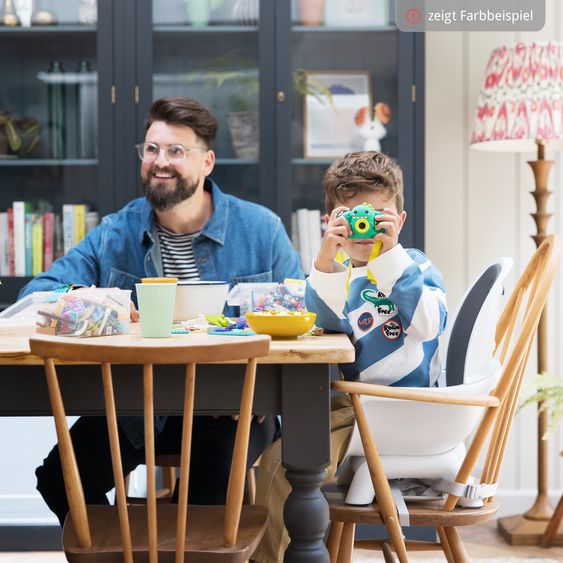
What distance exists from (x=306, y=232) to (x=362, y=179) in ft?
4.07

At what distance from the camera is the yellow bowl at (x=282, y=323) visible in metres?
1.60

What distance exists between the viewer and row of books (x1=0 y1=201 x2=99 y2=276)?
313cm

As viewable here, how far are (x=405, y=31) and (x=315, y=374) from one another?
1869 millimetres

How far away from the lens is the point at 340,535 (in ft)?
6.27

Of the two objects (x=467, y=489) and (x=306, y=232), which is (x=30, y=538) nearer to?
(x=306, y=232)

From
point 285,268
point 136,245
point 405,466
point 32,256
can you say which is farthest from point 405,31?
point 405,466

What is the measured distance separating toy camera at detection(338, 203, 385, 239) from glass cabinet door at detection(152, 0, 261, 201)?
1409 millimetres

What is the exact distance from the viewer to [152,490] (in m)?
1.43

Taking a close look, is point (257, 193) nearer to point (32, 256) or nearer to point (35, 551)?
point (32, 256)

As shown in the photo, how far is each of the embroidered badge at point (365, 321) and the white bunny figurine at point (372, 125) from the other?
1316 mm

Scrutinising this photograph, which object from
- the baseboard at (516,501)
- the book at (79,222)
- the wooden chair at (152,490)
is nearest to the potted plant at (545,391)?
the baseboard at (516,501)

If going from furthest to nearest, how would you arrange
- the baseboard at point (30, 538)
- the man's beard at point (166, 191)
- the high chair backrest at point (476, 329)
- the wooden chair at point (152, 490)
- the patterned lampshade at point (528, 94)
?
the baseboard at point (30, 538), the patterned lampshade at point (528, 94), the man's beard at point (166, 191), the high chair backrest at point (476, 329), the wooden chair at point (152, 490)

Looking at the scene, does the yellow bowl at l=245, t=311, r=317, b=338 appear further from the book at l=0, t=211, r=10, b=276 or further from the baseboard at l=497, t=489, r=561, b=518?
the baseboard at l=497, t=489, r=561, b=518

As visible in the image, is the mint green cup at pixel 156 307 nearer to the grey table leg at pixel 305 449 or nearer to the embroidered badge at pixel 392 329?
the grey table leg at pixel 305 449
